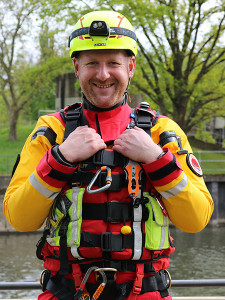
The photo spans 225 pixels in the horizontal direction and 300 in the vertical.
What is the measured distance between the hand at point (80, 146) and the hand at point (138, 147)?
97mm

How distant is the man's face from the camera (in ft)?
7.43

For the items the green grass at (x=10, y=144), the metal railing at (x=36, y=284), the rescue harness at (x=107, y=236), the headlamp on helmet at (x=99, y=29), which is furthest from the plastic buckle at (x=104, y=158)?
the green grass at (x=10, y=144)

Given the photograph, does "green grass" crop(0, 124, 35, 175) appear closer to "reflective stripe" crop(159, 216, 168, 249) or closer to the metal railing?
the metal railing

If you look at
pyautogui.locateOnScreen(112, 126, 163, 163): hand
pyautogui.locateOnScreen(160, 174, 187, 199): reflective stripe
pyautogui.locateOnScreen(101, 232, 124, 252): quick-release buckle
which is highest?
pyautogui.locateOnScreen(112, 126, 163, 163): hand

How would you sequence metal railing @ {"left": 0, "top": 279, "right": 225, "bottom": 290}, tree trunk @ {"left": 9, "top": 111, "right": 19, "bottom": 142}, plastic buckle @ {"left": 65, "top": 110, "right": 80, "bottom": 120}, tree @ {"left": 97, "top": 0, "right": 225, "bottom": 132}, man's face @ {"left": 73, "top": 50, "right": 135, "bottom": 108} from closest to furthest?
man's face @ {"left": 73, "top": 50, "right": 135, "bottom": 108} → plastic buckle @ {"left": 65, "top": 110, "right": 80, "bottom": 120} → metal railing @ {"left": 0, "top": 279, "right": 225, "bottom": 290} → tree @ {"left": 97, "top": 0, "right": 225, "bottom": 132} → tree trunk @ {"left": 9, "top": 111, "right": 19, "bottom": 142}

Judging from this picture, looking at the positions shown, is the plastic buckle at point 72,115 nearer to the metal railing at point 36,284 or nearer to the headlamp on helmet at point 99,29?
the headlamp on helmet at point 99,29

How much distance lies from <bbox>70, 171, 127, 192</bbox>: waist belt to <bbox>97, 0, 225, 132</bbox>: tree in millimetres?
17842

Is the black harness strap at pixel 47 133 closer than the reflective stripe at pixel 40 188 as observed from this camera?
No

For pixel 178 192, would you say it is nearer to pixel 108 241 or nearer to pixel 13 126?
pixel 108 241

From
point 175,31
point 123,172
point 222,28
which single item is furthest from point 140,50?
point 123,172

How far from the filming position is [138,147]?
85.0 inches

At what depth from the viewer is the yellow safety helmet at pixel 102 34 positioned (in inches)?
88.5

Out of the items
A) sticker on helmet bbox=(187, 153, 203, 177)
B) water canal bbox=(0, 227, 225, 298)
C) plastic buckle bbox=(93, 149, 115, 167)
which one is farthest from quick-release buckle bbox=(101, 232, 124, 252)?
water canal bbox=(0, 227, 225, 298)

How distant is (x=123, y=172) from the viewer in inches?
87.7
